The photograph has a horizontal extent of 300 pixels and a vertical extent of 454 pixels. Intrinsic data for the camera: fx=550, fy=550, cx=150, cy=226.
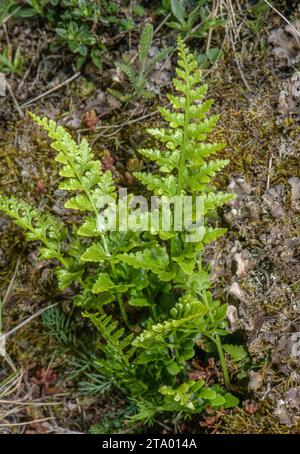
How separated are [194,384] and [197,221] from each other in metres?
0.86

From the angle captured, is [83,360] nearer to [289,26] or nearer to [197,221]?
[197,221]

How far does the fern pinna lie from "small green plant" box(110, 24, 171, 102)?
1.90ft

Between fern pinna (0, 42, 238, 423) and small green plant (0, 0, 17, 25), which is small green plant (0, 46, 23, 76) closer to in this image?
small green plant (0, 0, 17, 25)

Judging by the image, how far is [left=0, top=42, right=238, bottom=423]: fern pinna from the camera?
273 centimetres

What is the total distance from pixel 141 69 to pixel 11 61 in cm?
99

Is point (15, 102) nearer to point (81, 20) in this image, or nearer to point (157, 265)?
point (81, 20)

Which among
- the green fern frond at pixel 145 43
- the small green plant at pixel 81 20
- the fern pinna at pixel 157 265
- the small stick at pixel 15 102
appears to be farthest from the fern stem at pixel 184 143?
the small stick at pixel 15 102

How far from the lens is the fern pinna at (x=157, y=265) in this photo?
8.95 ft

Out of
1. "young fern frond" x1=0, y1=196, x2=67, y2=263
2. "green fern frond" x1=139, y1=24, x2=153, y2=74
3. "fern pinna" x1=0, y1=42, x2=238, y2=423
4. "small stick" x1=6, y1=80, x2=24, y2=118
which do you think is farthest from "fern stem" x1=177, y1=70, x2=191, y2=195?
"small stick" x1=6, y1=80, x2=24, y2=118

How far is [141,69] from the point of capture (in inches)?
138

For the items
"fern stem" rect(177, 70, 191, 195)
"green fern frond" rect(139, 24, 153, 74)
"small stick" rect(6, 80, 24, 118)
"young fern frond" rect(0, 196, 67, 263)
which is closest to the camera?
"fern stem" rect(177, 70, 191, 195)
